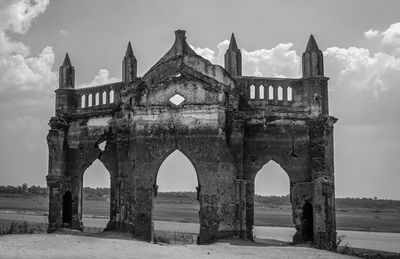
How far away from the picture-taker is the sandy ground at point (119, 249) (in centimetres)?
1320

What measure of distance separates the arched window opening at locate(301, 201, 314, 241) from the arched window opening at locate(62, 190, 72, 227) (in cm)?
773

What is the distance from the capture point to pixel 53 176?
18906 mm

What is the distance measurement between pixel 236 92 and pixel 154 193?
3958 millimetres

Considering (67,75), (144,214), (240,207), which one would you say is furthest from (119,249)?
(67,75)

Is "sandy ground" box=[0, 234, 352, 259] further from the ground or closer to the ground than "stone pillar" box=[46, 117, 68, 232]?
closer to the ground

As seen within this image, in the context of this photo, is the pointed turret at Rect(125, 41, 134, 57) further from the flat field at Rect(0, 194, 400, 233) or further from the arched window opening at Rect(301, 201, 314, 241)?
the flat field at Rect(0, 194, 400, 233)

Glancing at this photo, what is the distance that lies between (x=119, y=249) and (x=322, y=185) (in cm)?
632

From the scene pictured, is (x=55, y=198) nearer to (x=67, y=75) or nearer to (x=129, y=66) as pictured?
(x=67, y=75)

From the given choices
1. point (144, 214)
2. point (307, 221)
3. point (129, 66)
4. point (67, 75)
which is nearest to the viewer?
point (144, 214)

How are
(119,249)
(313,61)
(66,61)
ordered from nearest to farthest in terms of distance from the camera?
(119,249) < (313,61) < (66,61)

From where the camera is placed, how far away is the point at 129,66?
62.3 ft

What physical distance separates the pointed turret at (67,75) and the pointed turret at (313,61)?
801cm

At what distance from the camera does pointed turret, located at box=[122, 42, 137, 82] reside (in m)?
18.9

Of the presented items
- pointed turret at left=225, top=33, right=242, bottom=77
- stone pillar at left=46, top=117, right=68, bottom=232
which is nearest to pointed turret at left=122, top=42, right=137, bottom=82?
stone pillar at left=46, top=117, right=68, bottom=232
